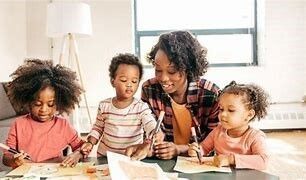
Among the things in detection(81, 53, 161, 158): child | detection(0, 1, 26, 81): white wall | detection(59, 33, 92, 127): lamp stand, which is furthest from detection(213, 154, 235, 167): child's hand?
detection(0, 1, 26, 81): white wall

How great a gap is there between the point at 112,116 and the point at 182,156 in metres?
0.33

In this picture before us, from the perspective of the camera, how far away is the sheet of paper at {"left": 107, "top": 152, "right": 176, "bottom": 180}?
36.7 inches

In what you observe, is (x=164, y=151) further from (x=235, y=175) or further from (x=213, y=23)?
(x=213, y=23)

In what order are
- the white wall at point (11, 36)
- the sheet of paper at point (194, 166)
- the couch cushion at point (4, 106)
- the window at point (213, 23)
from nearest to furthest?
the sheet of paper at point (194, 166) → the couch cushion at point (4, 106) → the white wall at point (11, 36) → the window at point (213, 23)

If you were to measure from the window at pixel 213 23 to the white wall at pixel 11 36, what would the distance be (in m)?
1.33

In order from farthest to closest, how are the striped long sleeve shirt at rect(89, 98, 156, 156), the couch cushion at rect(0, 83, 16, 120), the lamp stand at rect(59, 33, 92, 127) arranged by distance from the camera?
1. the lamp stand at rect(59, 33, 92, 127)
2. the couch cushion at rect(0, 83, 16, 120)
3. the striped long sleeve shirt at rect(89, 98, 156, 156)

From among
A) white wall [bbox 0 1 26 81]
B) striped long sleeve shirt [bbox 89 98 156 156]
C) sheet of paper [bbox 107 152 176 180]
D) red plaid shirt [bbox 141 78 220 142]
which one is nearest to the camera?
sheet of paper [bbox 107 152 176 180]

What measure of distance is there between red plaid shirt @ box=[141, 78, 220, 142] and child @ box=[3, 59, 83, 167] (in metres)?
0.34

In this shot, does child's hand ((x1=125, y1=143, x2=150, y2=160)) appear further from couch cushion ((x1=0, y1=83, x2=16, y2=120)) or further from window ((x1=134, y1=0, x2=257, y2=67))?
window ((x1=134, y1=0, x2=257, y2=67))

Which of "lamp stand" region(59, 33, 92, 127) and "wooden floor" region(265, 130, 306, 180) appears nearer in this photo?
"wooden floor" region(265, 130, 306, 180)

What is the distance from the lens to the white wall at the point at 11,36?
13.0 feet

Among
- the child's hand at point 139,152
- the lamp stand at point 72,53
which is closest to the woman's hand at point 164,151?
the child's hand at point 139,152

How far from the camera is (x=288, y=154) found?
3357 mm

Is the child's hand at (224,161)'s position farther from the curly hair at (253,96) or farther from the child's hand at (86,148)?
the child's hand at (86,148)
